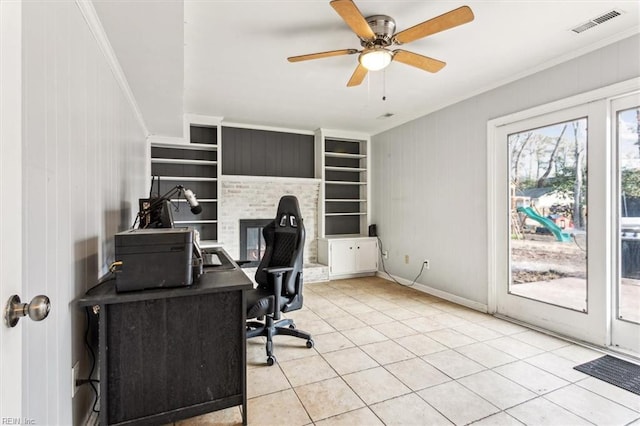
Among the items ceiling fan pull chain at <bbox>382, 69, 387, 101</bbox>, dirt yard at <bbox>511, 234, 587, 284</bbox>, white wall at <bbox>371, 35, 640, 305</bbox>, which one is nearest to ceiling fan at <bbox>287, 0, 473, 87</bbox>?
→ ceiling fan pull chain at <bbox>382, 69, 387, 101</bbox>

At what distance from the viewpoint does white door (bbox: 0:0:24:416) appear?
0.69 m

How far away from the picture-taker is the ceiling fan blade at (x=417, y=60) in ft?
7.79

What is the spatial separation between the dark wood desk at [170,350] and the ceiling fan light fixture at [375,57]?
6.14 ft

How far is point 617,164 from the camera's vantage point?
8.27 feet

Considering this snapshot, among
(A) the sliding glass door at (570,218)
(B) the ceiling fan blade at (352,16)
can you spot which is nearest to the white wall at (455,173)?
(A) the sliding glass door at (570,218)

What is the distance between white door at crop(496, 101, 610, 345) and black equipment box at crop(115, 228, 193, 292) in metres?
3.19

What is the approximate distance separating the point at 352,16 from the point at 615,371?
3.06 meters

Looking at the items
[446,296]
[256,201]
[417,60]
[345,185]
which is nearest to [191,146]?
[256,201]

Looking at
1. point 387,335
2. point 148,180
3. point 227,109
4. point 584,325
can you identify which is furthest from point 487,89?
point 148,180

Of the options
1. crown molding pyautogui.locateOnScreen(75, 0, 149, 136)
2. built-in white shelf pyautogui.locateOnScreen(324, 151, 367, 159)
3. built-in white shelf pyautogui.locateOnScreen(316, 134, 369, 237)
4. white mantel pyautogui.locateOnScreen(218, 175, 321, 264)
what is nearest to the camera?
crown molding pyautogui.locateOnScreen(75, 0, 149, 136)

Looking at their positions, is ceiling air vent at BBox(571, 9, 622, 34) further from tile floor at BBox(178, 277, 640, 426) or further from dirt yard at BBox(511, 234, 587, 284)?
tile floor at BBox(178, 277, 640, 426)

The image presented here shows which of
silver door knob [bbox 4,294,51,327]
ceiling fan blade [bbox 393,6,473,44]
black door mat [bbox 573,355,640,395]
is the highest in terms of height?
ceiling fan blade [bbox 393,6,473,44]

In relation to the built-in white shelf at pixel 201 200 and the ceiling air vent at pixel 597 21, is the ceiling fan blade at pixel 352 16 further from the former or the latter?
the built-in white shelf at pixel 201 200

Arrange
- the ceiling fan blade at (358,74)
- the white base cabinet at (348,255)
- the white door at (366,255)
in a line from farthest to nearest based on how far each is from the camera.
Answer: the white door at (366,255) → the white base cabinet at (348,255) → the ceiling fan blade at (358,74)
